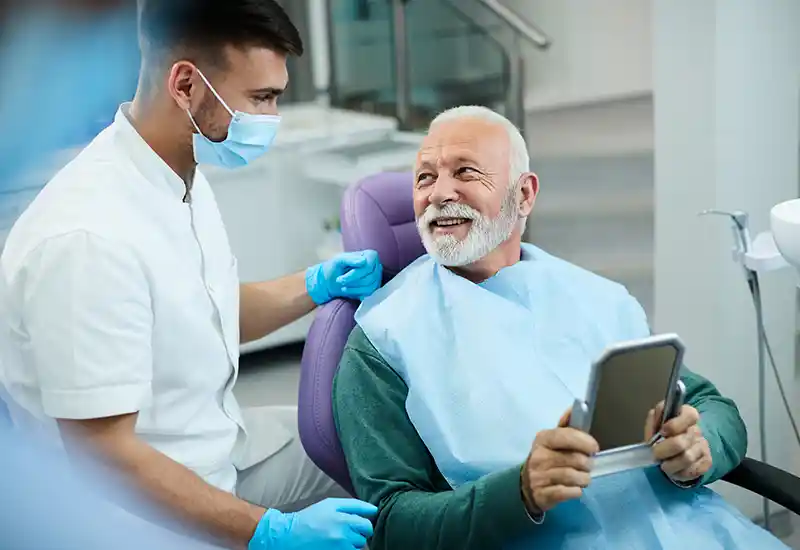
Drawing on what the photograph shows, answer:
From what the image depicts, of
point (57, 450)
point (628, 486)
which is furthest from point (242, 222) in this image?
point (628, 486)

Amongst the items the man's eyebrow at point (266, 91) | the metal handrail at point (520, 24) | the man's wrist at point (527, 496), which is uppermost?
the metal handrail at point (520, 24)

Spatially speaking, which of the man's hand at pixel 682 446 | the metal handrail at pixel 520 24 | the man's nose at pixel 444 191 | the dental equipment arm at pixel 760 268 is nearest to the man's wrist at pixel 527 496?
the man's hand at pixel 682 446

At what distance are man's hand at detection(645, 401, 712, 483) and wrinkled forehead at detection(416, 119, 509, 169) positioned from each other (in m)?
0.53

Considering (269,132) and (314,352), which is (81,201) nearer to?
(269,132)

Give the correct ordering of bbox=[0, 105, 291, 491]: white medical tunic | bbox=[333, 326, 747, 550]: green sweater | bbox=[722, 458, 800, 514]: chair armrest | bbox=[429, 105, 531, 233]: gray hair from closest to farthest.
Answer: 1. bbox=[0, 105, 291, 491]: white medical tunic
2. bbox=[333, 326, 747, 550]: green sweater
3. bbox=[722, 458, 800, 514]: chair armrest
4. bbox=[429, 105, 531, 233]: gray hair

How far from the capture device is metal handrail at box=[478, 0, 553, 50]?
2.03 metres

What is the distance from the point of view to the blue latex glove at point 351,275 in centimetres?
171

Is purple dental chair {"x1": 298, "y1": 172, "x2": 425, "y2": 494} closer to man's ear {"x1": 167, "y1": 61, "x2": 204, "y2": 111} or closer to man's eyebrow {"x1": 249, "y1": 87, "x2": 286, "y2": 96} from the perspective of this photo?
man's eyebrow {"x1": 249, "y1": 87, "x2": 286, "y2": 96}

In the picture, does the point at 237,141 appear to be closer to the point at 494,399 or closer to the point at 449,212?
the point at 449,212

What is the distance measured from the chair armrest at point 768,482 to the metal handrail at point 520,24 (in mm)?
967

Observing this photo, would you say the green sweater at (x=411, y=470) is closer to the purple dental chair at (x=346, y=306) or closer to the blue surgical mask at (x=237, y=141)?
the purple dental chair at (x=346, y=306)

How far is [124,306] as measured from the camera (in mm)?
1330

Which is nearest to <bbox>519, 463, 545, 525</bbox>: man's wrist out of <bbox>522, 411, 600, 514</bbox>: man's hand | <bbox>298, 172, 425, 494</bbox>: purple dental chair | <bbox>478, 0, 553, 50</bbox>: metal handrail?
<bbox>522, 411, 600, 514</bbox>: man's hand

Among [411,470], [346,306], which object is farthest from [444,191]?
[411,470]
